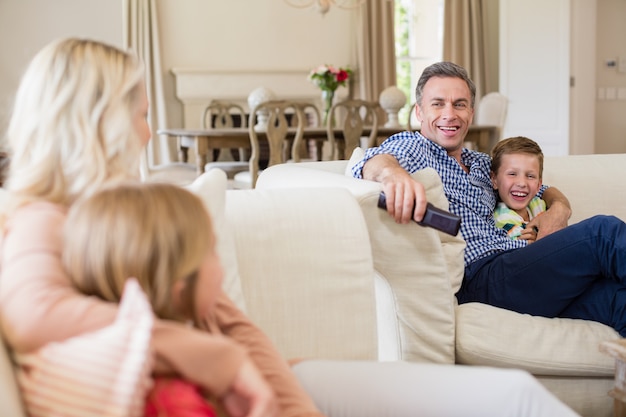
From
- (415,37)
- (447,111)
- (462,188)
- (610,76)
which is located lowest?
(462,188)

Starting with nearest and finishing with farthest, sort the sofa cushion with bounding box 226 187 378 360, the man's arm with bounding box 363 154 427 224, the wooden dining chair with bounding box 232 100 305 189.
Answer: the sofa cushion with bounding box 226 187 378 360 < the man's arm with bounding box 363 154 427 224 < the wooden dining chair with bounding box 232 100 305 189

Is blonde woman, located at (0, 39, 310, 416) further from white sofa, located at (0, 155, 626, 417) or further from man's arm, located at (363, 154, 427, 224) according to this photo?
man's arm, located at (363, 154, 427, 224)

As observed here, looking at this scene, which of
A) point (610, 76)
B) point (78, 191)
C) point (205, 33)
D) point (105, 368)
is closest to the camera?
point (105, 368)

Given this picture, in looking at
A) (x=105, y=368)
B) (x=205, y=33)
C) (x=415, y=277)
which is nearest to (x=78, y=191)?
(x=105, y=368)

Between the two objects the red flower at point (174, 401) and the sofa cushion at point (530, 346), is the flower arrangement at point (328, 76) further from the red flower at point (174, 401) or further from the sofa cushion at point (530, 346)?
the red flower at point (174, 401)

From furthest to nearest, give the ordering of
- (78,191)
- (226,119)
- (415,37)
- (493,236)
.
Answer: (415,37) → (226,119) → (493,236) → (78,191)

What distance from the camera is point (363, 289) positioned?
165cm

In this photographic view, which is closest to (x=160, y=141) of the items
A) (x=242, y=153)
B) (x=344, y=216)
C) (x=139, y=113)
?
(x=242, y=153)

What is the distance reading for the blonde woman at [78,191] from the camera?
91cm

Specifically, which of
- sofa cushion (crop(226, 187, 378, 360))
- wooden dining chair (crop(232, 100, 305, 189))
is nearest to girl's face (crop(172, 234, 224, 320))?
sofa cushion (crop(226, 187, 378, 360))

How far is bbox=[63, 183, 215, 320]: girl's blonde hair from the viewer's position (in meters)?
0.91

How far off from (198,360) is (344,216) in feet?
2.68

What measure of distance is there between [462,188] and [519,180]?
224 mm

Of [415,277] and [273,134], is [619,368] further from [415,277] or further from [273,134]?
[273,134]
